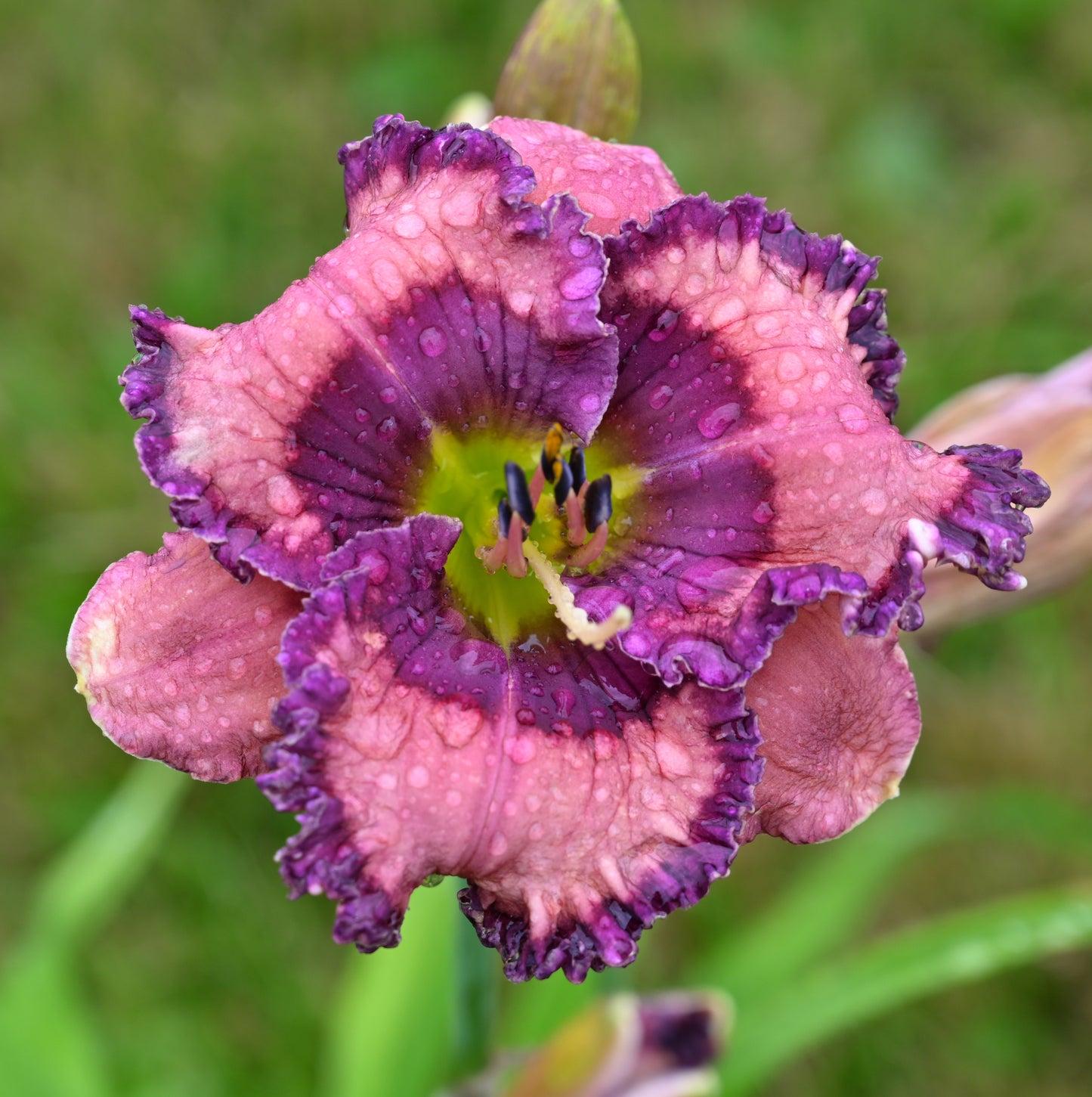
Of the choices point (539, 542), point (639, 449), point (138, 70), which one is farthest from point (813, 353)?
point (138, 70)

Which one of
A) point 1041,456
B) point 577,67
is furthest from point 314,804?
point 1041,456

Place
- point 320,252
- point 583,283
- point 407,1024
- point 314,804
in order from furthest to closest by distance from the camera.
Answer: point 320,252 < point 407,1024 < point 583,283 < point 314,804

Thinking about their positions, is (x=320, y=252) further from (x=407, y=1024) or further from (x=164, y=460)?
(x=164, y=460)

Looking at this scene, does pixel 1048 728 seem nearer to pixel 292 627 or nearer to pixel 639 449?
pixel 639 449

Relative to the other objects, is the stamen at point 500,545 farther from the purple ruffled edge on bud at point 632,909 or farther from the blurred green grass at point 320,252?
the blurred green grass at point 320,252

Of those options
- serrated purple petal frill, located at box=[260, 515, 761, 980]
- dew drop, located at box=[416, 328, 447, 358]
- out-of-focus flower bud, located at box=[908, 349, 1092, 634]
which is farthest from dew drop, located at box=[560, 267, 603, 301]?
out-of-focus flower bud, located at box=[908, 349, 1092, 634]

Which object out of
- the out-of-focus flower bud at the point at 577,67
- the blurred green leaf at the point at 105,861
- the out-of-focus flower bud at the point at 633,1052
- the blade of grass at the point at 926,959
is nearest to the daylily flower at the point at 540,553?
the out-of-focus flower bud at the point at 577,67

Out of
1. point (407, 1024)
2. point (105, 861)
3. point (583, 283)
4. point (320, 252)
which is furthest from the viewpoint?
point (320, 252)
